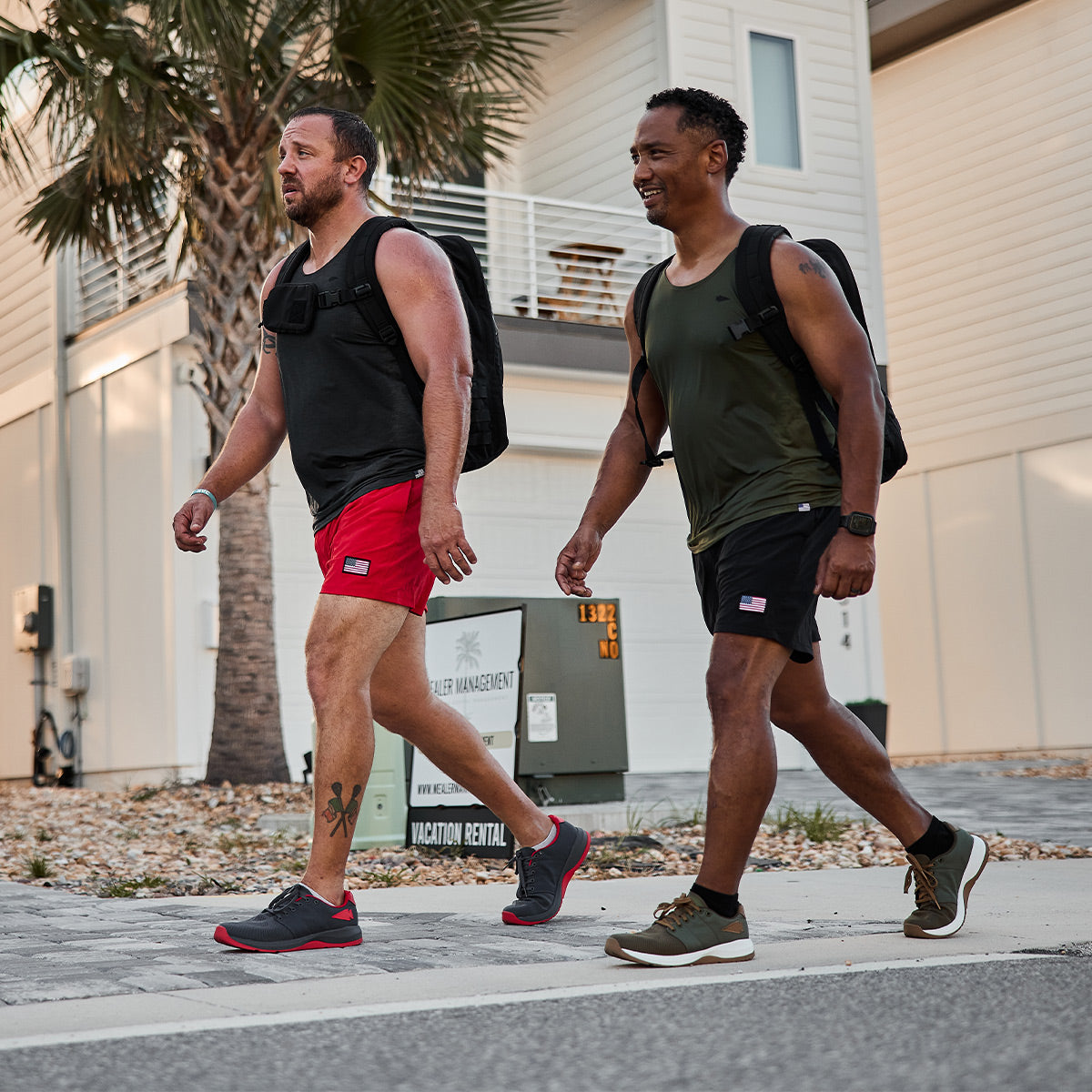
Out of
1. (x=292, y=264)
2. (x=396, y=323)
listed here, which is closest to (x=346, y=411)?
(x=396, y=323)

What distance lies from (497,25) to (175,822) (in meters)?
5.57

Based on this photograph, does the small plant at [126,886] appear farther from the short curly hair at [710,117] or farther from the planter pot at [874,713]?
the planter pot at [874,713]

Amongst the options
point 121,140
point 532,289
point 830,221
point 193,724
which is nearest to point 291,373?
point 121,140

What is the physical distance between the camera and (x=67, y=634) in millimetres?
14586

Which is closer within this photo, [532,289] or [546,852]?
[546,852]

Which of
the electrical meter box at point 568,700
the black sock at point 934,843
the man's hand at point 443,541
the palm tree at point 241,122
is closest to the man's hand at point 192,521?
the man's hand at point 443,541

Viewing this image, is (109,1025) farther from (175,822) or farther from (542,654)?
(175,822)

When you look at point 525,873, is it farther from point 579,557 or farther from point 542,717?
point 542,717

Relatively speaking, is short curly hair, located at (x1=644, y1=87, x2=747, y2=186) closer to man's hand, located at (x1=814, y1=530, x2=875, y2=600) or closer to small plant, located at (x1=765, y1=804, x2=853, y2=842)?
man's hand, located at (x1=814, y1=530, x2=875, y2=600)

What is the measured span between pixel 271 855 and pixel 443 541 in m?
3.36

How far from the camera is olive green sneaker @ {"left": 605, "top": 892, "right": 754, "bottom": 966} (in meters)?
3.17

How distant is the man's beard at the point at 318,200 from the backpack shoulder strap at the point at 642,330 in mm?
818

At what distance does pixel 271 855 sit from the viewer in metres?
6.64

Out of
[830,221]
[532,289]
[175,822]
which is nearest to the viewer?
[175,822]
